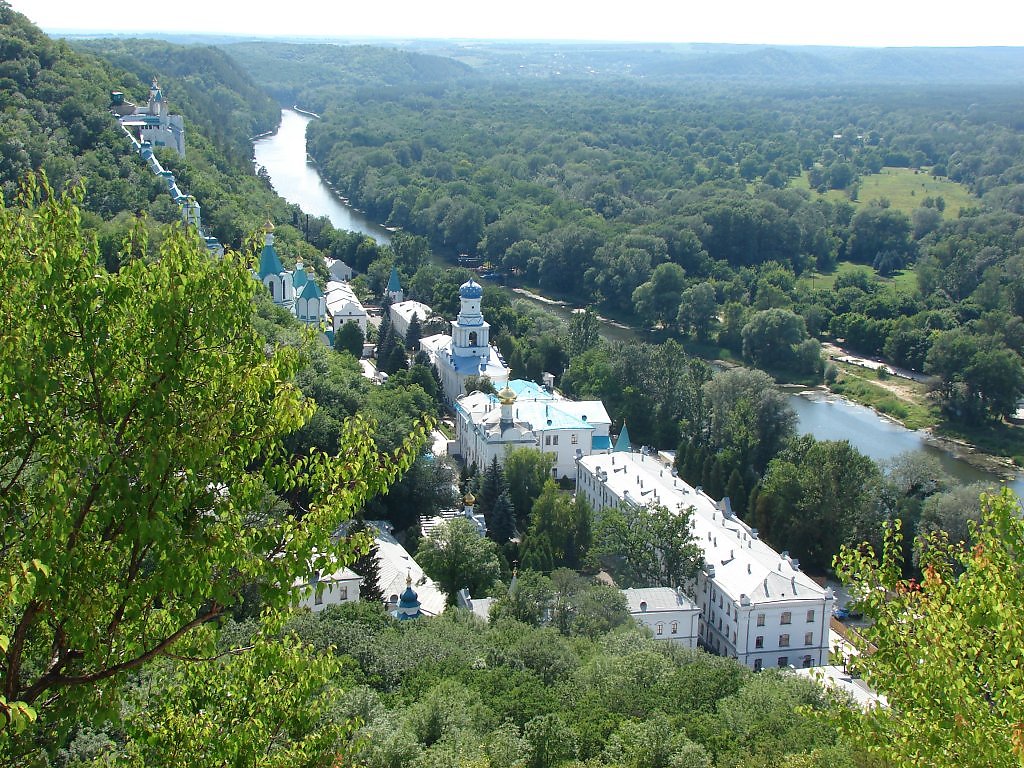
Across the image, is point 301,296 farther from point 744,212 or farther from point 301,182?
point 301,182

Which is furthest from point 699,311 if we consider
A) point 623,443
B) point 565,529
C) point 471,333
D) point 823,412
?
point 565,529

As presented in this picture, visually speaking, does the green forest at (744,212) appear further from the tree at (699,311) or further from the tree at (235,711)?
the tree at (235,711)

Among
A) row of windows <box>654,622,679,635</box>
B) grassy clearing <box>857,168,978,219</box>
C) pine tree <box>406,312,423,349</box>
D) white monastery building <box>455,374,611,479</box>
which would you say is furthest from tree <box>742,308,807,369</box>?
grassy clearing <box>857,168,978,219</box>

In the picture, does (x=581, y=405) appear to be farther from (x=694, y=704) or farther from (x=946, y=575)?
(x=946, y=575)

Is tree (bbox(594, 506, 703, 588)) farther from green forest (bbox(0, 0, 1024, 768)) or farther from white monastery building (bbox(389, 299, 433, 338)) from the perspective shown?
white monastery building (bbox(389, 299, 433, 338))

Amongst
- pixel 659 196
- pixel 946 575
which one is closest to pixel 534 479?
pixel 946 575

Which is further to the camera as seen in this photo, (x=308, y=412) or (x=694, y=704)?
(x=694, y=704)
